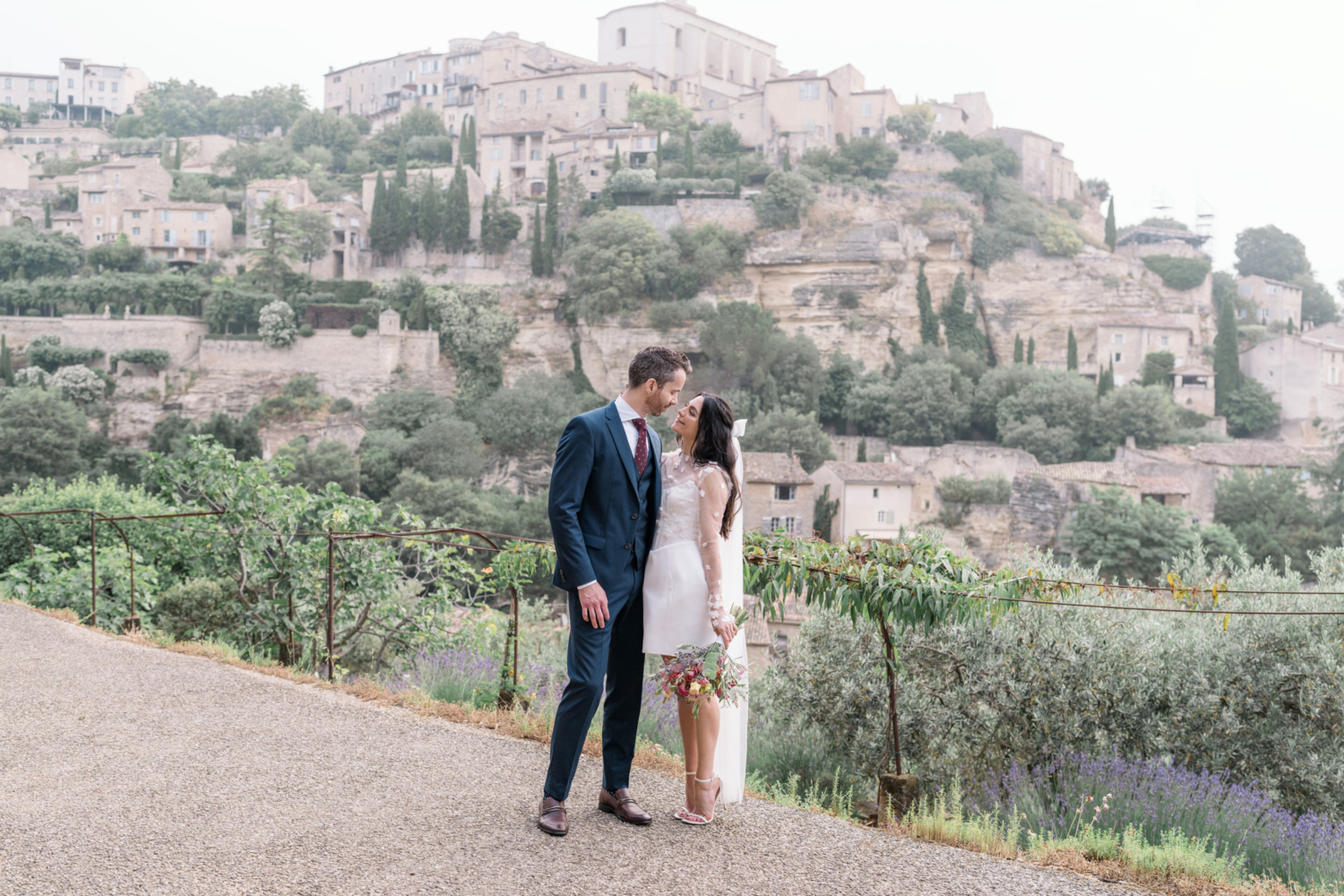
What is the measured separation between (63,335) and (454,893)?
46.0m

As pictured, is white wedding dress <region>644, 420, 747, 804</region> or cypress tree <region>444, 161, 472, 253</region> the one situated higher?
cypress tree <region>444, 161, 472, 253</region>

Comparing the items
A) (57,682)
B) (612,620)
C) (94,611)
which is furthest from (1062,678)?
(94,611)

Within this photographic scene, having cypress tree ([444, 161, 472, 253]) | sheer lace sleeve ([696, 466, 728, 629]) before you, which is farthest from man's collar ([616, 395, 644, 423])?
cypress tree ([444, 161, 472, 253])

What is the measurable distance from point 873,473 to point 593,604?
1152 inches

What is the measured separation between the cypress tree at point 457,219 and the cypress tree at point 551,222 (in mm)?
3828

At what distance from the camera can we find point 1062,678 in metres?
4.38

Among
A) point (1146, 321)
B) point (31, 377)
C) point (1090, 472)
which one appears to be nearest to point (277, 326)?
point (31, 377)

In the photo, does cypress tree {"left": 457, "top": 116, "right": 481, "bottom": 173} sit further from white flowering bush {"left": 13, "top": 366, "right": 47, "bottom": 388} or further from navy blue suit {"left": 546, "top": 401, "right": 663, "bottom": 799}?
navy blue suit {"left": 546, "top": 401, "right": 663, "bottom": 799}

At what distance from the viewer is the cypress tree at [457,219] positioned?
45.8 m

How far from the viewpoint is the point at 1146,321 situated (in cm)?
4450

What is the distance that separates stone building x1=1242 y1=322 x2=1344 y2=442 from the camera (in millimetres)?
42531

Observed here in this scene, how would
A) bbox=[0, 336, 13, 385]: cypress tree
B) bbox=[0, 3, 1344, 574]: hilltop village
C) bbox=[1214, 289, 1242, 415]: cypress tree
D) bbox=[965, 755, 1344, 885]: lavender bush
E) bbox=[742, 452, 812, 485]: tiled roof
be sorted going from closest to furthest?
bbox=[965, 755, 1344, 885]: lavender bush, bbox=[742, 452, 812, 485]: tiled roof, bbox=[0, 3, 1344, 574]: hilltop village, bbox=[0, 336, 13, 385]: cypress tree, bbox=[1214, 289, 1242, 415]: cypress tree

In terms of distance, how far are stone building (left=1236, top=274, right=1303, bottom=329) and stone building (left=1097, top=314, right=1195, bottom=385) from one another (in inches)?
761

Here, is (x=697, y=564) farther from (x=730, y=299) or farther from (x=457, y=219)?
(x=457, y=219)
